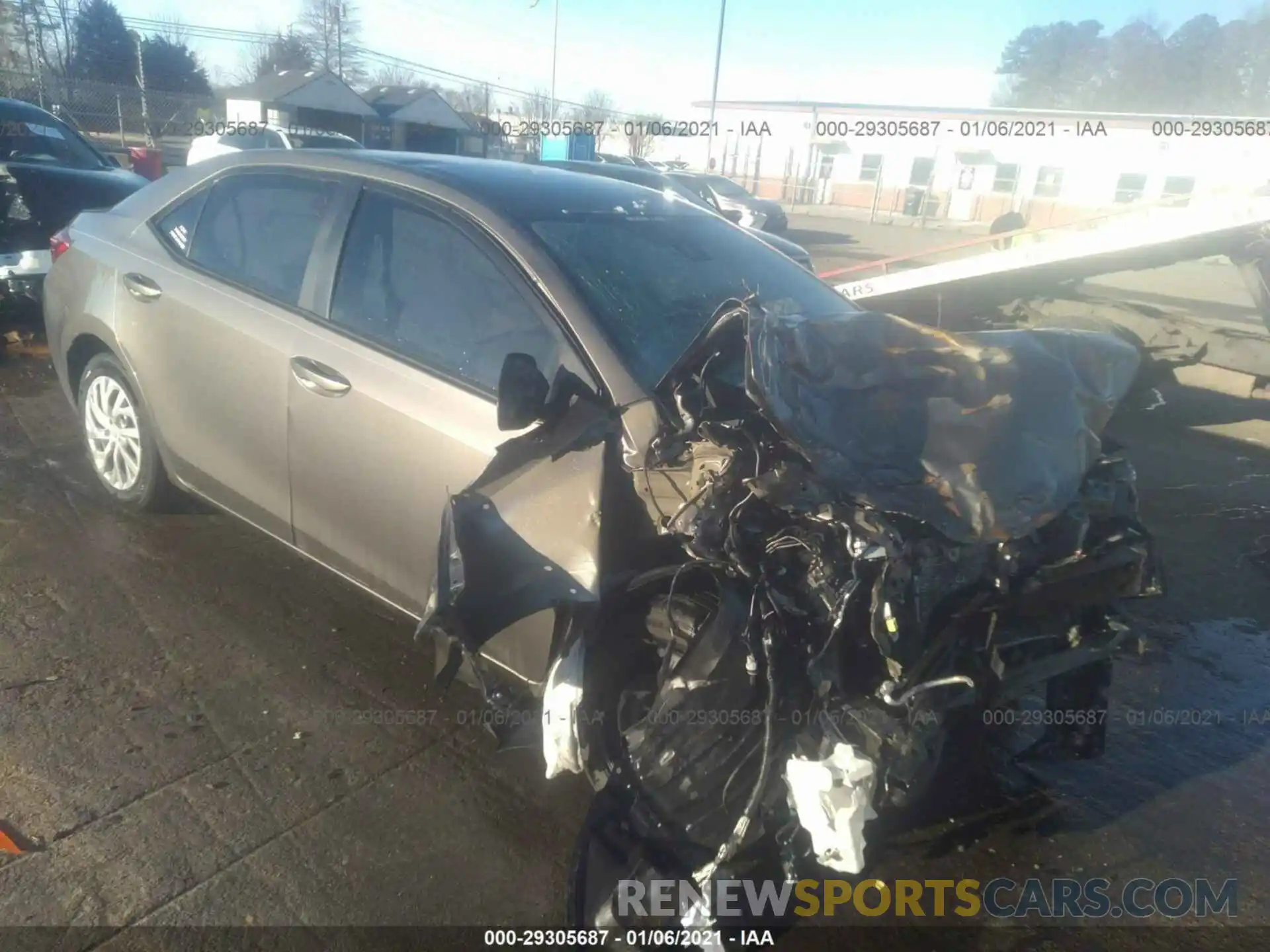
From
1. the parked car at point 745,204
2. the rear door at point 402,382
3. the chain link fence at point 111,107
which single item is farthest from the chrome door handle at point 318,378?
the chain link fence at point 111,107

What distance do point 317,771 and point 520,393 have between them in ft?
4.55

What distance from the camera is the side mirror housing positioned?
8.01 ft

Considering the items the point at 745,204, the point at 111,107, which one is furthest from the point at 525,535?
the point at 111,107

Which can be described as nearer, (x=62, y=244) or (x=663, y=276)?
(x=663, y=276)

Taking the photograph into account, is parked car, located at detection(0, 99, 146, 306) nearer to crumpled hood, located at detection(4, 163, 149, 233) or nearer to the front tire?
crumpled hood, located at detection(4, 163, 149, 233)

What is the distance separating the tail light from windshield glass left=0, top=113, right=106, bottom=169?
5015 mm

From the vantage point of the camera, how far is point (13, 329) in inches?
296

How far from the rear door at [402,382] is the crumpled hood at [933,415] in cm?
68

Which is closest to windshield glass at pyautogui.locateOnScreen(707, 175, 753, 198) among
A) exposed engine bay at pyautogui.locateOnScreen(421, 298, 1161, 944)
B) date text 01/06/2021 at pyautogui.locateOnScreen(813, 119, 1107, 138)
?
date text 01/06/2021 at pyautogui.locateOnScreen(813, 119, 1107, 138)

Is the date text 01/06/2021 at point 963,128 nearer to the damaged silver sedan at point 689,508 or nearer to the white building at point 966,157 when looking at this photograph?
the white building at point 966,157

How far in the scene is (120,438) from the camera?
4.28 m

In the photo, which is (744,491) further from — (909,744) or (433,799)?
(433,799)

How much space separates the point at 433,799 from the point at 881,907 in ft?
4.32

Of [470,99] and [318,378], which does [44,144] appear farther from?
[470,99]
